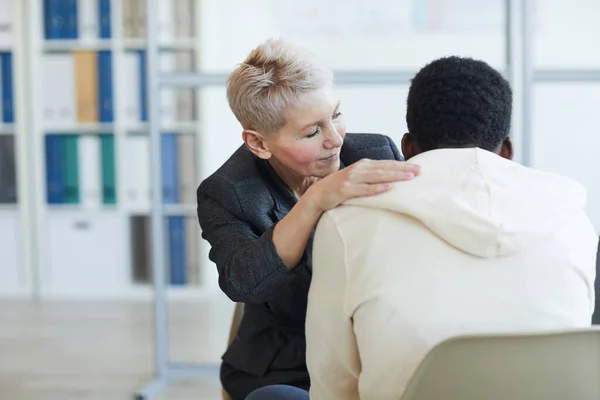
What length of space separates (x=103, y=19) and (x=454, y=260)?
3.58 metres

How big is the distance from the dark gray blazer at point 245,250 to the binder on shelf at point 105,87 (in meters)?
2.78

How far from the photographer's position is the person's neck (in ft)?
5.17

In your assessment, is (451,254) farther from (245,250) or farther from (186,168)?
(186,168)

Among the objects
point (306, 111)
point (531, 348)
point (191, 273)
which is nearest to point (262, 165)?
point (306, 111)

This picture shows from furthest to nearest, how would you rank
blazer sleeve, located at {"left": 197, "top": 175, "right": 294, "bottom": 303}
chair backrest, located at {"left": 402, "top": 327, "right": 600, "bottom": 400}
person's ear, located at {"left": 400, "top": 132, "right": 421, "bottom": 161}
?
blazer sleeve, located at {"left": 197, "top": 175, "right": 294, "bottom": 303} → person's ear, located at {"left": 400, "top": 132, "right": 421, "bottom": 161} → chair backrest, located at {"left": 402, "top": 327, "right": 600, "bottom": 400}

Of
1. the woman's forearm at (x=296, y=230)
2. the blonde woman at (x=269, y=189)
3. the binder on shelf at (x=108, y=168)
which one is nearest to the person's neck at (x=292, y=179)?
the blonde woman at (x=269, y=189)

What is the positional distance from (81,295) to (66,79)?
1.18 meters

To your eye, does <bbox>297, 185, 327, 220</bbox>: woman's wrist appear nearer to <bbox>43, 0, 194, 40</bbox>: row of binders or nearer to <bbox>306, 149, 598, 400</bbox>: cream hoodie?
<bbox>306, 149, 598, 400</bbox>: cream hoodie

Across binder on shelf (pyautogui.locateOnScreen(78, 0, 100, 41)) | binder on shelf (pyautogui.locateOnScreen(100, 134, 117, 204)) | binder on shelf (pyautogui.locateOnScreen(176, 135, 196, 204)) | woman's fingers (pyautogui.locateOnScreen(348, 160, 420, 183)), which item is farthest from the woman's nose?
binder on shelf (pyautogui.locateOnScreen(78, 0, 100, 41))

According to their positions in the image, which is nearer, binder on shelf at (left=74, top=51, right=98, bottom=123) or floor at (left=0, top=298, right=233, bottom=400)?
floor at (left=0, top=298, right=233, bottom=400)

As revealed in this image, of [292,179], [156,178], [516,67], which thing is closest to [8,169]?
[156,178]

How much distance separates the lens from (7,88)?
4.28 meters

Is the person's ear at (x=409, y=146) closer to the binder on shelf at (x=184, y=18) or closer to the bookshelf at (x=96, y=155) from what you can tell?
the bookshelf at (x=96, y=155)

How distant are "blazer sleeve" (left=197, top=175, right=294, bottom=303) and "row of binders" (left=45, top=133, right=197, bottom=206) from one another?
2.65 metres
